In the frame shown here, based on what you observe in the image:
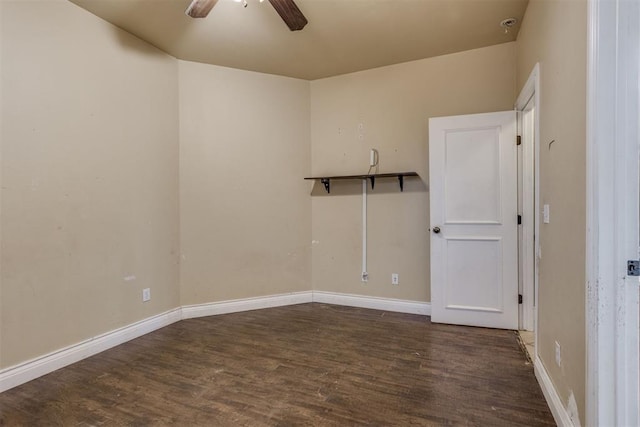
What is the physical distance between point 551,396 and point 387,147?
258 cm

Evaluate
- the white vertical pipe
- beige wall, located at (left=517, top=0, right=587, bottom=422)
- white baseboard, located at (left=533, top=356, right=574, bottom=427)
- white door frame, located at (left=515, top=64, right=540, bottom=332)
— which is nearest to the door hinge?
beige wall, located at (left=517, top=0, right=587, bottom=422)

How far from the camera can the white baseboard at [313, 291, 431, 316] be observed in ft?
11.7

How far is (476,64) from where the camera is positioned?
3.31m

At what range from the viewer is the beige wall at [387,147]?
3.35 metres

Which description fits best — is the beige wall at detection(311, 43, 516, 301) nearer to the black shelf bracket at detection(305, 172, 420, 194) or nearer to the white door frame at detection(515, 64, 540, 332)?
the black shelf bracket at detection(305, 172, 420, 194)

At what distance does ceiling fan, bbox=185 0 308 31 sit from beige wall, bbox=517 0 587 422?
58.9 inches

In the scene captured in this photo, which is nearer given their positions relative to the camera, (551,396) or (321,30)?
(551,396)

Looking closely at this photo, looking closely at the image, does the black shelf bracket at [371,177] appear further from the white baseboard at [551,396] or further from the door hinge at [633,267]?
the door hinge at [633,267]

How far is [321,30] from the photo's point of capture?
289 centimetres

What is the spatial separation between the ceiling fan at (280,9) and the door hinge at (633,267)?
2159 millimetres

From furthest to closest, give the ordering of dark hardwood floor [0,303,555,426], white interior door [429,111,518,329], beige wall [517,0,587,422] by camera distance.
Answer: white interior door [429,111,518,329] < dark hardwood floor [0,303,555,426] < beige wall [517,0,587,422]

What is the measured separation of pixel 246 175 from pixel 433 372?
263cm

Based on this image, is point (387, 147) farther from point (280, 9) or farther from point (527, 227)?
point (280, 9)

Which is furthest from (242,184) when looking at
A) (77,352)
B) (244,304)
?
(77,352)
